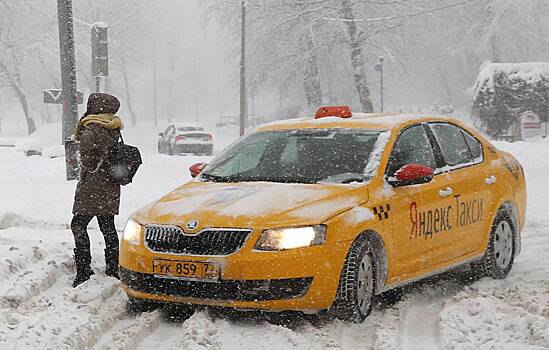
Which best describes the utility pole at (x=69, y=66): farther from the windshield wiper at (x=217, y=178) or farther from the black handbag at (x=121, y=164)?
the windshield wiper at (x=217, y=178)

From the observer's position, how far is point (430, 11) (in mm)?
32750

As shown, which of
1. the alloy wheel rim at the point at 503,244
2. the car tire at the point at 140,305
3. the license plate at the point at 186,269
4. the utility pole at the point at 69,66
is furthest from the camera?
the utility pole at the point at 69,66

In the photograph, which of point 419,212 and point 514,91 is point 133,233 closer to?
point 419,212

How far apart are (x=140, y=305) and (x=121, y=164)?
1.35 metres

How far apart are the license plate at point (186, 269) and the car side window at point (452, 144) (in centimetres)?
268

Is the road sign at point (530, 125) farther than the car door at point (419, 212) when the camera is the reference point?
Yes

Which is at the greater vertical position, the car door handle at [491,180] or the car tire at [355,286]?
the car door handle at [491,180]

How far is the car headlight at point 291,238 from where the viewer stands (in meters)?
5.34

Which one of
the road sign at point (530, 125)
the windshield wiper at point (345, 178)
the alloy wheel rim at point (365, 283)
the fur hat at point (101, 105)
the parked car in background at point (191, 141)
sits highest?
the fur hat at point (101, 105)

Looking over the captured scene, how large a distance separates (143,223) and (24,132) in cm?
7465

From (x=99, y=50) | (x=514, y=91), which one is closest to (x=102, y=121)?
(x=99, y=50)

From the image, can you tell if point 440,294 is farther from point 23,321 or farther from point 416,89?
point 416,89

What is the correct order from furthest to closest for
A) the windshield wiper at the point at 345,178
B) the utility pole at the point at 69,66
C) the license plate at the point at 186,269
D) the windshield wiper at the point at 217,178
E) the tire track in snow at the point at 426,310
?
the utility pole at the point at 69,66
the windshield wiper at the point at 217,178
the windshield wiper at the point at 345,178
the license plate at the point at 186,269
the tire track in snow at the point at 426,310

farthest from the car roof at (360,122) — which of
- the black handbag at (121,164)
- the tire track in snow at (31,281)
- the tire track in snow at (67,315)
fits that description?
the tire track in snow at (31,281)
